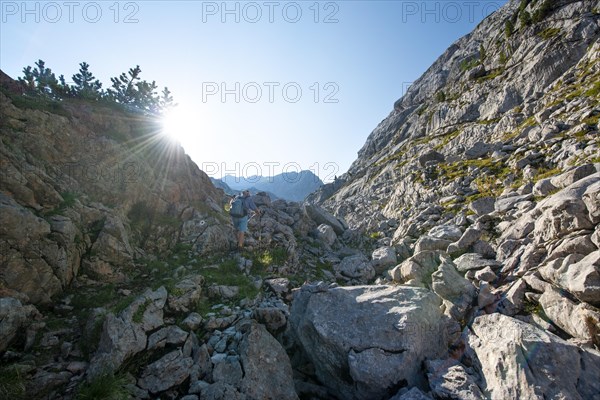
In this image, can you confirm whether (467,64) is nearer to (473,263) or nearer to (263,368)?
(473,263)

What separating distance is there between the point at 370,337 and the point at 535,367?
3430mm

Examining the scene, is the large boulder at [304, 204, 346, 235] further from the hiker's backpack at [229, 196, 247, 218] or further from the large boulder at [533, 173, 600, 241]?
the large boulder at [533, 173, 600, 241]

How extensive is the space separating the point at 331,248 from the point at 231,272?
940 cm

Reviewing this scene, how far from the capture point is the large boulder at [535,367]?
509 cm

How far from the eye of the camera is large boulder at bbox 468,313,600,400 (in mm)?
5094

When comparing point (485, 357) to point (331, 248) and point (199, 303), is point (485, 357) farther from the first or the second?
point (331, 248)

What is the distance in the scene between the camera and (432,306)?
8.14 metres

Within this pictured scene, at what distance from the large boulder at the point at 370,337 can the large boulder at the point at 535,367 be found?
1497 mm

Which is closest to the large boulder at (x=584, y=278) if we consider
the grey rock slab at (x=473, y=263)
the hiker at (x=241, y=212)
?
the grey rock slab at (x=473, y=263)

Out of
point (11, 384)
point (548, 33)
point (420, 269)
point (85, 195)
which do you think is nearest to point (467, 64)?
point (548, 33)

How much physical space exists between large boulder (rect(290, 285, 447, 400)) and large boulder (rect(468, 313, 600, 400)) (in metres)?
1.50

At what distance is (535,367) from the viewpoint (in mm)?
5379

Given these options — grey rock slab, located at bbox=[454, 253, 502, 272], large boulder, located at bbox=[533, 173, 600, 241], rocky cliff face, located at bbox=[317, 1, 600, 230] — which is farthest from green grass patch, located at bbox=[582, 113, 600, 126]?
grey rock slab, located at bbox=[454, 253, 502, 272]

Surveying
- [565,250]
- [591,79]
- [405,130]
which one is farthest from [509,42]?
[565,250]
